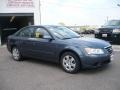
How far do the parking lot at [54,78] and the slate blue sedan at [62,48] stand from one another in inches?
12.5

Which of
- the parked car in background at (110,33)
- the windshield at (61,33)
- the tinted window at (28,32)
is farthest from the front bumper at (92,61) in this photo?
the parked car in background at (110,33)

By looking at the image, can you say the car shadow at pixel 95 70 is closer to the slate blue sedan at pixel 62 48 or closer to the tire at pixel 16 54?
the slate blue sedan at pixel 62 48

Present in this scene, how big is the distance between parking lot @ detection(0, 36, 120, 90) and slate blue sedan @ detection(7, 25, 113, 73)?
316 millimetres

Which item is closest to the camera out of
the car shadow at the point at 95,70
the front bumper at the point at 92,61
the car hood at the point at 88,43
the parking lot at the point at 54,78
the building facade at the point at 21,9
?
the parking lot at the point at 54,78

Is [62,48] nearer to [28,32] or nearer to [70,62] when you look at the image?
[70,62]

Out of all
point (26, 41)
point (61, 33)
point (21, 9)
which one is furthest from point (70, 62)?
point (21, 9)

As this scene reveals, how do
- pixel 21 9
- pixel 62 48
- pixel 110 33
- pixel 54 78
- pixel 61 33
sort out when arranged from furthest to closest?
pixel 21 9 < pixel 110 33 < pixel 61 33 < pixel 62 48 < pixel 54 78

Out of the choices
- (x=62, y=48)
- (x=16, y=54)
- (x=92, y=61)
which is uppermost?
(x=62, y=48)

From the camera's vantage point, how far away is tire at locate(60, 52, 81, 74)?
6.52 meters

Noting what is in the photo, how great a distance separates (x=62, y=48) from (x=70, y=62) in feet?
1.68

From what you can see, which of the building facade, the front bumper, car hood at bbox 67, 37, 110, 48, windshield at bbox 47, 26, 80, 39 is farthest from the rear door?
the building facade

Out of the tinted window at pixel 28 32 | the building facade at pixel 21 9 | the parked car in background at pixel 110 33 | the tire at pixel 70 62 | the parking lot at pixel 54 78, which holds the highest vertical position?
the building facade at pixel 21 9

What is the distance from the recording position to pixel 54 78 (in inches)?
244

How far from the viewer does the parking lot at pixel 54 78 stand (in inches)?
215
